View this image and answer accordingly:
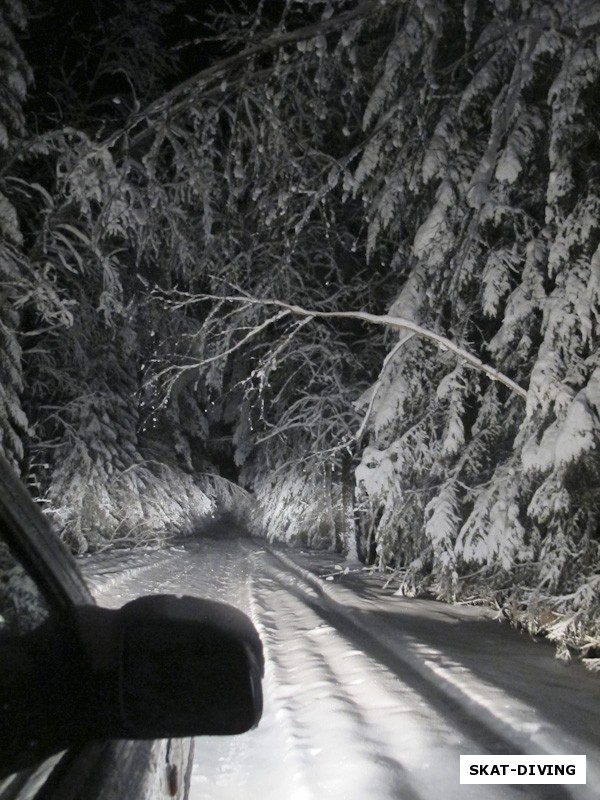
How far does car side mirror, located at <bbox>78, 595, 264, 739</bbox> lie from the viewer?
1276mm

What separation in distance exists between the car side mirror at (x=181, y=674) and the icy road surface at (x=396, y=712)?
1.82m

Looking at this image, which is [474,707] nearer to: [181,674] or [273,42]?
[181,674]

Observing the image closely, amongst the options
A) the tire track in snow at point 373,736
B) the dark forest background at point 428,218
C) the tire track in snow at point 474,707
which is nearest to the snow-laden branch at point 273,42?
the dark forest background at point 428,218

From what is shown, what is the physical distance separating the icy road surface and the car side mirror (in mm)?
1819

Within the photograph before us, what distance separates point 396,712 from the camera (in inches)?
143

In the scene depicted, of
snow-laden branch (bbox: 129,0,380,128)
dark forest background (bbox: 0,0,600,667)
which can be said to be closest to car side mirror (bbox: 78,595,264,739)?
dark forest background (bbox: 0,0,600,667)

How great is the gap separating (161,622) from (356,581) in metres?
9.52

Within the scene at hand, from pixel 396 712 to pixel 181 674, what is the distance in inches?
112

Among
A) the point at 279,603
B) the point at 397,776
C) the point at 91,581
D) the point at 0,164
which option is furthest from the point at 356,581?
the point at 0,164

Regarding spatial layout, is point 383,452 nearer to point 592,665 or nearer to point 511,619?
point 511,619

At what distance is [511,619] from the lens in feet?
22.8

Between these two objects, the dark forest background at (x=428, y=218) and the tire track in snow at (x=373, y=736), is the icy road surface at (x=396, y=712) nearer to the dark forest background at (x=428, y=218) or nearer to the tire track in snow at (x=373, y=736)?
the tire track in snow at (x=373, y=736)

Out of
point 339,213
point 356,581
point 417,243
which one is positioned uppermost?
point 339,213

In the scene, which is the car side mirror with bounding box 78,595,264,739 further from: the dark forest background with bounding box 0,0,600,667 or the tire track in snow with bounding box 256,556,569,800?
the dark forest background with bounding box 0,0,600,667
